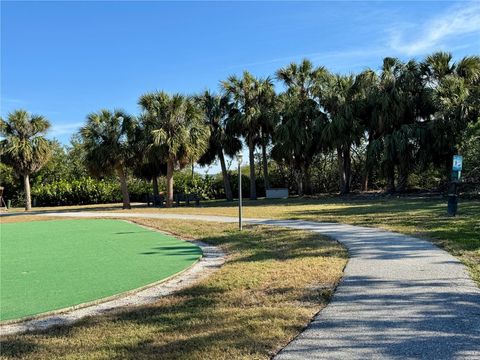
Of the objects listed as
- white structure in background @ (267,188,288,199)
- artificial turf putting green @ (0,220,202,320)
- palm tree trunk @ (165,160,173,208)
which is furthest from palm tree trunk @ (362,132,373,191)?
artificial turf putting green @ (0,220,202,320)

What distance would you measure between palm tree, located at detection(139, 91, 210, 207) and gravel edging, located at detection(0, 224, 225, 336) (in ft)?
49.9

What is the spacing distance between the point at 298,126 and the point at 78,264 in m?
22.3

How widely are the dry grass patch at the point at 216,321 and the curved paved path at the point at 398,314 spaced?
0.79ft

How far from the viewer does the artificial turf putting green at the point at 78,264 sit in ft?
20.1

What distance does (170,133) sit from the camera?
23.3 metres

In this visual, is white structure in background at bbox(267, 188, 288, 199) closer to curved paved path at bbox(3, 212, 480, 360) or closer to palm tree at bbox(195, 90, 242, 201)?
palm tree at bbox(195, 90, 242, 201)

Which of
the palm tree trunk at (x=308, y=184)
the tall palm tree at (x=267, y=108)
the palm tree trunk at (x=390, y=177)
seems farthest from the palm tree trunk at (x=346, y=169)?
the tall palm tree at (x=267, y=108)

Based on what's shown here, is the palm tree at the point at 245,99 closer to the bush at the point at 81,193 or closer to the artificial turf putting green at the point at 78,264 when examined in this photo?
the bush at the point at 81,193

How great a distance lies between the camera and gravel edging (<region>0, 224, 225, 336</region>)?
500 cm

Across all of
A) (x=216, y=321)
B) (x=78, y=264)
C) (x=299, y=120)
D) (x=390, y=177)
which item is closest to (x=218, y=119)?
(x=299, y=120)

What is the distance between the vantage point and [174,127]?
76.9ft

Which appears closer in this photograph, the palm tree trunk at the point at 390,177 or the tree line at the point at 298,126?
the tree line at the point at 298,126

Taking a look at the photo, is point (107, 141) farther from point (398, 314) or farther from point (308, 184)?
point (398, 314)

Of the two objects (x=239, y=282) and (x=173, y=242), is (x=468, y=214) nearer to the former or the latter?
(x=173, y=242)
